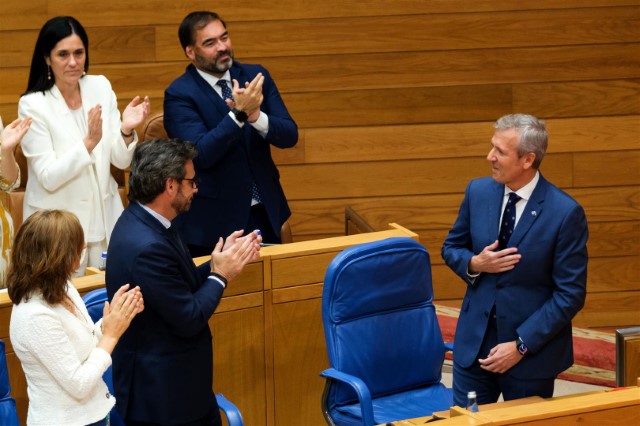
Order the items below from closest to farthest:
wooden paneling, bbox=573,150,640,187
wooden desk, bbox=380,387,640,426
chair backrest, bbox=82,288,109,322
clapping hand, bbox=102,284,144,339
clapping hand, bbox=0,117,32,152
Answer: wooden desk, bbox=380,387,640,426 < clapping hand, bbox=102,284,144,339 < chair backrest, bbox=82,288,109,322 < clapping hand, bbox=0,117,32,152 < wooden paneling, bbox=573,150,640,187

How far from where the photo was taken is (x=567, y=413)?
245cm

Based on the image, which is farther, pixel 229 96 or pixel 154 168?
pixel 229 96

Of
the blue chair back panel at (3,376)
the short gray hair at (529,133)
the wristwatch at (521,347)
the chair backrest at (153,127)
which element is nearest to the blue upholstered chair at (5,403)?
the blue chair back panel at (3,376)

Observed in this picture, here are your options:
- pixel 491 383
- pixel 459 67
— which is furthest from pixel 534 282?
pixel 459 67

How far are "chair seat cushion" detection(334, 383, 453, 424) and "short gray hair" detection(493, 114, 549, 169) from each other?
2.70ft

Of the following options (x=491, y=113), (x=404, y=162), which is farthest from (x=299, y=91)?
(x=491, y=113)

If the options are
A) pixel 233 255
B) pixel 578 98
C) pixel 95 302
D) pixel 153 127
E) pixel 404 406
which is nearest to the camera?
pixel 233 255

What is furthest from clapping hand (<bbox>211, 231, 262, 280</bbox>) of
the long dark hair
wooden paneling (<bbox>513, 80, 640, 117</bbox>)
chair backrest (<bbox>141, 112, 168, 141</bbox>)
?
wooden paneling (<bbox>513, 80, 640, 117</bbox>)

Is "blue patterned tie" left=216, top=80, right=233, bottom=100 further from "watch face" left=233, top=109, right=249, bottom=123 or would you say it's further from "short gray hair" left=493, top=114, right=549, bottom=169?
"short gray hair" left=493, top=114, right=549, bottom=169

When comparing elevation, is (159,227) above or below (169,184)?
below

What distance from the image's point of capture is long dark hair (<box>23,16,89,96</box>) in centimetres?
384

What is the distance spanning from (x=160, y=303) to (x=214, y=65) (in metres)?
1.41

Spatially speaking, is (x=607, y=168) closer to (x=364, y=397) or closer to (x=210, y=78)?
(x=210, y=78)

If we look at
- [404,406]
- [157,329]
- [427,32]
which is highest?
[427,32]
